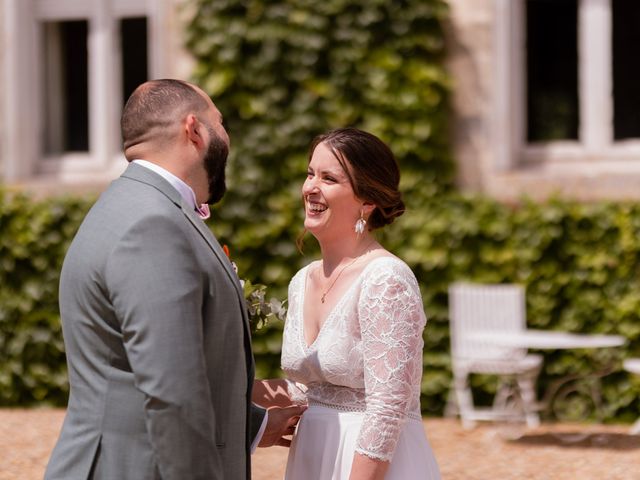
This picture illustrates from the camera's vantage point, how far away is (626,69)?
8805mm

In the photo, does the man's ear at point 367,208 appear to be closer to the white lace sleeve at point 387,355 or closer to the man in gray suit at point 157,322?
the white lace sleeve at point 387,355

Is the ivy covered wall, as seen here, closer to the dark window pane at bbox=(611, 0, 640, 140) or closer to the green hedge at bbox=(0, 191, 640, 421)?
the green hedge at bbox=(0, 191, 640, 421)

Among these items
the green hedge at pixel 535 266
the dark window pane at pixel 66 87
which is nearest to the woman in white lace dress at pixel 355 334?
the green hedge at pixel 535 266

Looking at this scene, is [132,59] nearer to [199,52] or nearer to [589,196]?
[199,52]

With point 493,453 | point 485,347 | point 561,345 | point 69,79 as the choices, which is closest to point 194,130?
point 493,453

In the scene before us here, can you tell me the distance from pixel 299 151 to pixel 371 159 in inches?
222

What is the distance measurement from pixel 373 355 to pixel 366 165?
22.4 inches

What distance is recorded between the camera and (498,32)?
875 cm

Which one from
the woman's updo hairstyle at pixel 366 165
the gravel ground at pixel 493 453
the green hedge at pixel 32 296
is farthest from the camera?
the green hedge at pixel 32 296

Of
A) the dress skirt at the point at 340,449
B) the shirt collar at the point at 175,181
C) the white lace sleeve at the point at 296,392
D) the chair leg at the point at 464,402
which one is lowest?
the chair leg at the point at 464,402

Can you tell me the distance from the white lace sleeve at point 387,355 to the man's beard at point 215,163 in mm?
499

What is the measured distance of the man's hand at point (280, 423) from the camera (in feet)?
10.2

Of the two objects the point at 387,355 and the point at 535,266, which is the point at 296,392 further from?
the point at 535,266

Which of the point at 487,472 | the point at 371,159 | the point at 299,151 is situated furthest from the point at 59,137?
the point at 371,159
